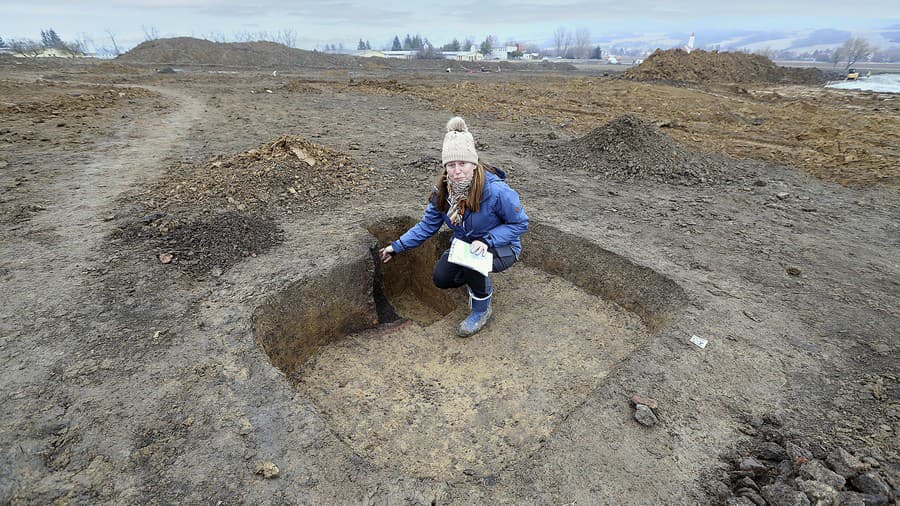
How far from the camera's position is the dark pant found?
348 cm

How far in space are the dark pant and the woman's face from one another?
69 cm

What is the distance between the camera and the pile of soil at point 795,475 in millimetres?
1891

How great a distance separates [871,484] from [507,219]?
2.45 meters

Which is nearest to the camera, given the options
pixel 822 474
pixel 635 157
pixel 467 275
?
pixel 822 474

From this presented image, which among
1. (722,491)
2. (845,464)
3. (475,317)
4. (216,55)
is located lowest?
(475,317)

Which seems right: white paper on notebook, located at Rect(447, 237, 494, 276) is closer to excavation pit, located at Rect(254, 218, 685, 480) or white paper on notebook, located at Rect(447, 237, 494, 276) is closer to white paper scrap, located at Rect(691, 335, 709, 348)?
excavation pit, located at Rect(254, 218, 685, 480)

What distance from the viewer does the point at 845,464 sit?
2.07 m

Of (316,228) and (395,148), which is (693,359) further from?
(395,148)

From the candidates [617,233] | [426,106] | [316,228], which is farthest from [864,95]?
[316,228]

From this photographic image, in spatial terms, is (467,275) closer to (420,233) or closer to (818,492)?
(420,233)

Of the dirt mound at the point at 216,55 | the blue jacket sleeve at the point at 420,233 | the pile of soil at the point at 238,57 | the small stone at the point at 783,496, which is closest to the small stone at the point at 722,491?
the small stone at the point at 783,496

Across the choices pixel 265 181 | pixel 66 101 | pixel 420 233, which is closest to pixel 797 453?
pixel 420 233

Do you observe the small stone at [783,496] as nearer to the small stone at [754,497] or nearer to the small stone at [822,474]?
the small stone at [754,497]

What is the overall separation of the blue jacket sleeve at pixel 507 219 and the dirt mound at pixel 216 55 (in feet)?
117
